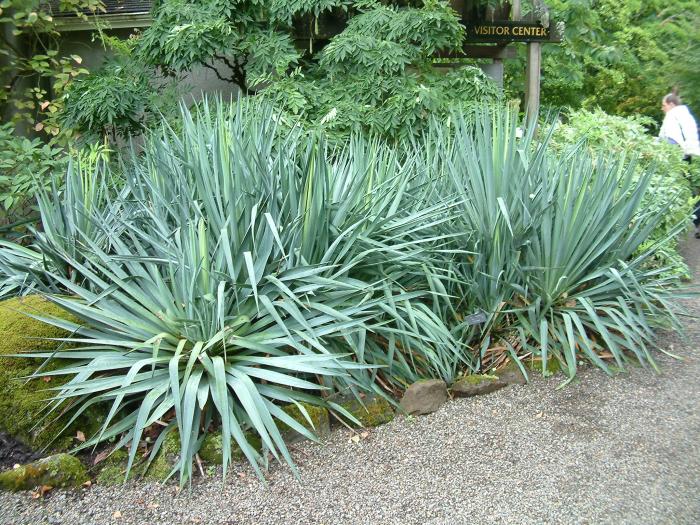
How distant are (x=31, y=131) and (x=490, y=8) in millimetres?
5893

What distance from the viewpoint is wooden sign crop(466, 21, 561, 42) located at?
8.37 m

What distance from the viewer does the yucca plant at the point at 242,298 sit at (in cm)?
336

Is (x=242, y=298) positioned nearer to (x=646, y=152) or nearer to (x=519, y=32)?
(x=646, y=152)

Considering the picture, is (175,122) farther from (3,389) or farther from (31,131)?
(3,389)

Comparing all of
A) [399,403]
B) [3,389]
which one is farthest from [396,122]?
[3,389]

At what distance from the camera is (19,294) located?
176 inches

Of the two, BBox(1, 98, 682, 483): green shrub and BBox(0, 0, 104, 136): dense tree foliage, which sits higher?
BBox(0, 0, 104, 136): dense tree foliage

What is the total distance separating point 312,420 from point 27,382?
4.87 ft

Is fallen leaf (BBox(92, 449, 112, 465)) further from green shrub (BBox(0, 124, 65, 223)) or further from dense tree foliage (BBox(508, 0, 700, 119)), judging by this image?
dense tree foliage (BBox(508, 0, 700, 119))

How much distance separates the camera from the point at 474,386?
4160mm

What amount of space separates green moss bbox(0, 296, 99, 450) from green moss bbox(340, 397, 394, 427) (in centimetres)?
137

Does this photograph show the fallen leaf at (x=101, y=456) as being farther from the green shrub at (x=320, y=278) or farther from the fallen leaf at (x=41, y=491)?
the fallen leaf at (x=41, y=491)

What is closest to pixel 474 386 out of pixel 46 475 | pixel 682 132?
pixel 46 475

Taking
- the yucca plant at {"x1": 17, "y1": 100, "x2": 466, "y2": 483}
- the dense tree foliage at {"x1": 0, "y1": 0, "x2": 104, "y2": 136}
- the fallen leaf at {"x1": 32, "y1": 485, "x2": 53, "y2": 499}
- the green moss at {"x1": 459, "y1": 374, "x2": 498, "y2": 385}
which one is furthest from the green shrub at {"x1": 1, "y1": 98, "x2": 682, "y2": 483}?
the dense tree foliage at {"x1": 0, "y1": 0, "x2": 104, "y2": 136}
